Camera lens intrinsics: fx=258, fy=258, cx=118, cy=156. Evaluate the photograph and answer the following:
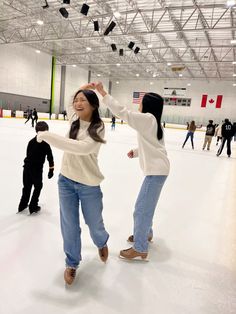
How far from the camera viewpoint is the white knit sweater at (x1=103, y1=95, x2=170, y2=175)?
6.11ft

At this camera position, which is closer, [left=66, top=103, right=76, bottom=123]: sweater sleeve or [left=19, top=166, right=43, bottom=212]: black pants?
[left=66, top=103, right=76, bottom=123]: sweater sleeve

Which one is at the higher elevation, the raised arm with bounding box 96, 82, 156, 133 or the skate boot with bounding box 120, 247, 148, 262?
the raised arm with bounding box 96, 82, 156, 133

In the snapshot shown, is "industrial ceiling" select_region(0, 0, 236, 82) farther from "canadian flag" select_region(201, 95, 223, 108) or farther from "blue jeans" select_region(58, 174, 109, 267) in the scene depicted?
"blue jeans" select_region(58, 174, 109, 267)

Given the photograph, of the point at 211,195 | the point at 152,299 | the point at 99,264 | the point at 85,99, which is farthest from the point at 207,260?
the point at 211,195

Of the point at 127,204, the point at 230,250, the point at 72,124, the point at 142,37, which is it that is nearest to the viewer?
the point at 72,124

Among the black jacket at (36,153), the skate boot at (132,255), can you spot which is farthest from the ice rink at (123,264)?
the black jacket at (36,153)

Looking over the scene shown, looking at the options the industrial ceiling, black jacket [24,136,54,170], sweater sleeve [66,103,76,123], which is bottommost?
black jacket [24,136,54,170]

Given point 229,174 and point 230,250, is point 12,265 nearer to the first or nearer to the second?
point 230,250

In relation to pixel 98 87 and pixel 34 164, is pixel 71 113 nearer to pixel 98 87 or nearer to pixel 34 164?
pixel 98 87

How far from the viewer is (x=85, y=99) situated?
1.74m

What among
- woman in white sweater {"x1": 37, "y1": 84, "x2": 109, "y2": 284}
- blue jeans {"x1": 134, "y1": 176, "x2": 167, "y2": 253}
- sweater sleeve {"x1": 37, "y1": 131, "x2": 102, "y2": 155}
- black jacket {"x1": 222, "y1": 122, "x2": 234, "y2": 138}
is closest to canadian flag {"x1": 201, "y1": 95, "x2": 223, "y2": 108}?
black jacket {"x1": 222, "y1": 122, "x2": 234, "y2": 138}

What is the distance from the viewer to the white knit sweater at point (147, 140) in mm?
1861

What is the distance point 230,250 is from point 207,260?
0.37 meters

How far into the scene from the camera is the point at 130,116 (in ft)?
6.04
